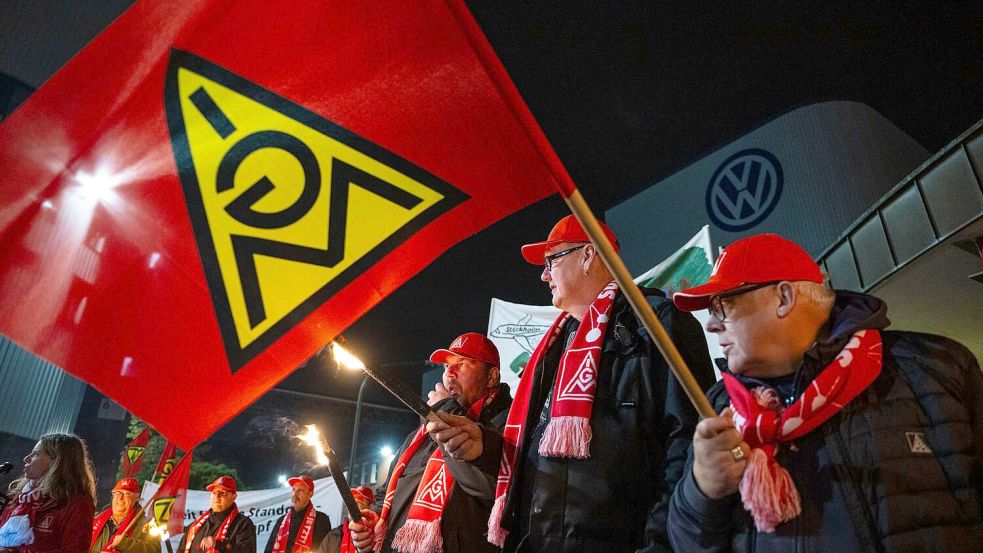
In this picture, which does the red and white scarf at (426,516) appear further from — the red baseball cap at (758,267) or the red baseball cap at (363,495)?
the red baseball cap at (363,495)

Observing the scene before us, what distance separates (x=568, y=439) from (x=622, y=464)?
0.22 meters

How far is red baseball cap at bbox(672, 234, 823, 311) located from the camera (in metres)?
2.10

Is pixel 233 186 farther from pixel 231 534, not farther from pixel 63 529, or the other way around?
pixel 231 534

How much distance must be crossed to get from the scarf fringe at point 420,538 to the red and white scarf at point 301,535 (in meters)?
6.73

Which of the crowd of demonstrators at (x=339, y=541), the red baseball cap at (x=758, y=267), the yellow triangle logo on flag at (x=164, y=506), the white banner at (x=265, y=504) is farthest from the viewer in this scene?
the white banner at (x=265, y=504)

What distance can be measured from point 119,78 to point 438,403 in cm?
253

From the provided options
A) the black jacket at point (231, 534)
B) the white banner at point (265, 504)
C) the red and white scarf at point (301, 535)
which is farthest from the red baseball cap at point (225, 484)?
the white banner at point (265, 504)

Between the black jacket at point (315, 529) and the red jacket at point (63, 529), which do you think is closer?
the red jacket at point (63, 529)

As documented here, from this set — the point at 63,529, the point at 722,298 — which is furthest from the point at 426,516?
the point at 63,529

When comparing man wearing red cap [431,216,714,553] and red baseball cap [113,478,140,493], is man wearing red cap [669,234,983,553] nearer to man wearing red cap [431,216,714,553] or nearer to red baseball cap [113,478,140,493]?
man wearing red cap [431,216,714,553]

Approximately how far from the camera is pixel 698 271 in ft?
20.2

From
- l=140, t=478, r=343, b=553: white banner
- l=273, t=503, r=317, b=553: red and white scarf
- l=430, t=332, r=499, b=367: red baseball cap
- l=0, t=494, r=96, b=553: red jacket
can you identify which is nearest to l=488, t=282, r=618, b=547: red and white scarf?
l=430, t=332, r=499, b=367: red baseball cap

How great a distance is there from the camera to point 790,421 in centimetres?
175

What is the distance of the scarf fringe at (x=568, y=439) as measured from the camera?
7.54ft
